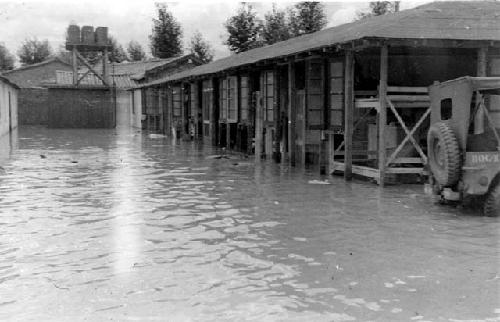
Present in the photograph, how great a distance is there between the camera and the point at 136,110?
5172cm

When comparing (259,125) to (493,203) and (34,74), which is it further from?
(34,74)

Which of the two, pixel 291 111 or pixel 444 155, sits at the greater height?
pixel 291 111

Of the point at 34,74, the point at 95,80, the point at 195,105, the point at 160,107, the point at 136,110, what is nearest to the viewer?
the point at 195,105

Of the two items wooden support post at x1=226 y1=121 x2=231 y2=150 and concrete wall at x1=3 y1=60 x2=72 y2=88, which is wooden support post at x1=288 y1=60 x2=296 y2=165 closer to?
wooden support post at x1=226 y1=121 x2=231 y2=150

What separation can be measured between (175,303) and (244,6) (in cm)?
5577

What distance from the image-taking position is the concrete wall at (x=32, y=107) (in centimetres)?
5559

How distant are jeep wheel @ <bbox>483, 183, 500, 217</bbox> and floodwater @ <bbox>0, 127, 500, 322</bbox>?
17 centimetres

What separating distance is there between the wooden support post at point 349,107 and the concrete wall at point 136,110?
36.2m

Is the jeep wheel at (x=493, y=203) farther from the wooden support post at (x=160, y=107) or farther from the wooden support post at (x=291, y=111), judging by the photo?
the wooden support post at (x=160, y=107)

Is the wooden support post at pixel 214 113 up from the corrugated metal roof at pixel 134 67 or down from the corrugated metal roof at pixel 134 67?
down

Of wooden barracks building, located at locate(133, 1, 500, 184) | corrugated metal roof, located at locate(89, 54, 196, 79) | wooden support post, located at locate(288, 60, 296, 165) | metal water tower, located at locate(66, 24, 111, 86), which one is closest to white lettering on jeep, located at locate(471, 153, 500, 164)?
wooden barracks building, located at locate(133, 1, 500, 184)

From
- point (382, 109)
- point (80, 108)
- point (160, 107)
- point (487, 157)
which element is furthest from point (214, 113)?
point (80, 108)

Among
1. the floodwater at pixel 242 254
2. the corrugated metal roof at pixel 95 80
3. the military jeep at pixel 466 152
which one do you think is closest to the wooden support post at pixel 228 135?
the floodwater at pixel 242 254

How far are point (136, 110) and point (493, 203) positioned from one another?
146 ft
